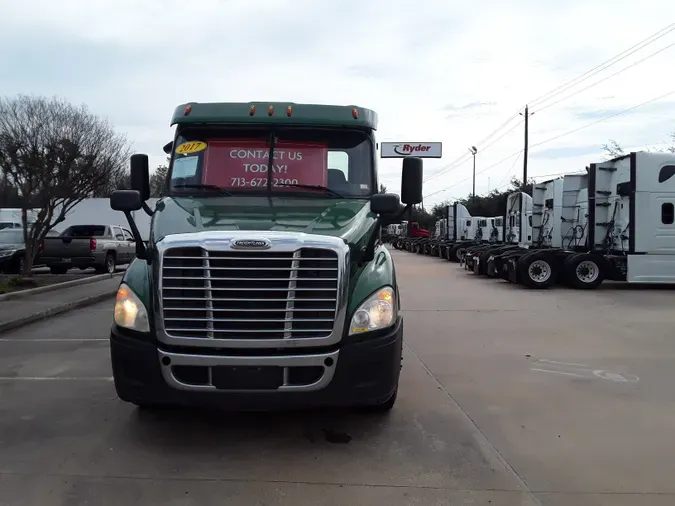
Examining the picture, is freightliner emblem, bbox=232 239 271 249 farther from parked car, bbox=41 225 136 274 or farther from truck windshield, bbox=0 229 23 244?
truck windshield, bbox=0 229 23 244

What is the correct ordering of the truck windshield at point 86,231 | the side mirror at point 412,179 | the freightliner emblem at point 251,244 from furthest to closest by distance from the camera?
the truck windshield at point 86,231, the side mirror at point 412,179, the freightliner emblem at point 251,244

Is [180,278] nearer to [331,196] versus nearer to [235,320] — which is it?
[235,320]

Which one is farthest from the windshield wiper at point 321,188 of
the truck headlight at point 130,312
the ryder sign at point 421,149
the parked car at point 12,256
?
the ryder sign at point 421,149

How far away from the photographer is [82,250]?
1886 centimetres

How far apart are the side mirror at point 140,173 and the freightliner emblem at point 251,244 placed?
219cm

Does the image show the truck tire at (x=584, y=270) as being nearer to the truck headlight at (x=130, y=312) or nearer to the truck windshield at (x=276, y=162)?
the truck windshield at (x=276, y=162)

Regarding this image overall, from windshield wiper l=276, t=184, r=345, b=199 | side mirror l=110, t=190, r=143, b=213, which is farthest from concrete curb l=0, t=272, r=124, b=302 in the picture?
windshield wiper l=276, t=184, r=345, b=199

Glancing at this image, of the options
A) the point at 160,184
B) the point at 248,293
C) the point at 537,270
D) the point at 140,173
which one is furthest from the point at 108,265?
the point at 248,293

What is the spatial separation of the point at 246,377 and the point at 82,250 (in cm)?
1628

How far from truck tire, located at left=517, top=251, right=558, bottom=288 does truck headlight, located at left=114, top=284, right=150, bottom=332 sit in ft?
47.7

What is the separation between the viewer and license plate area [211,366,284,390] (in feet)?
13.9

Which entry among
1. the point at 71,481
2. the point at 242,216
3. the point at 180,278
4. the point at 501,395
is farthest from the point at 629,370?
the point at 71,481

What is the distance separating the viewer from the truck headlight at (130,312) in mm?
4410

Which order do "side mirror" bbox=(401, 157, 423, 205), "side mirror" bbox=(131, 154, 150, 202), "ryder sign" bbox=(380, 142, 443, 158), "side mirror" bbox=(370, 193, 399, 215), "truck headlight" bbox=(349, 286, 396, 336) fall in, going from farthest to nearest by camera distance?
"ryder sign" bbox=(380, 142, 443, 158) < "side mirror" bbox=(131, 154, 150, 202) < "side mirror" bbox=(401, 157, 423, 205) < "side mirror" bbox=(370, 193, 399, 215) < "truck headlight" bbox=(349, 286, 396, 336)
